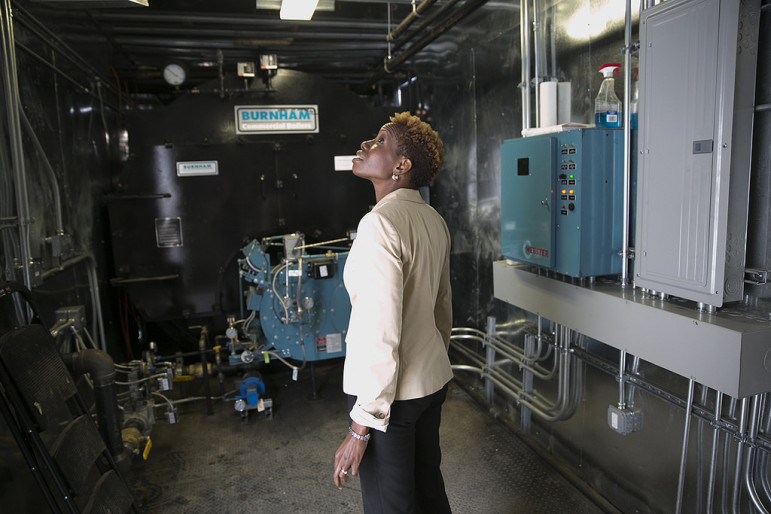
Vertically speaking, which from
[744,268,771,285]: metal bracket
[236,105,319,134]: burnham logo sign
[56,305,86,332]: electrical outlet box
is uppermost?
[236,105,319,134]: burnham logo sign

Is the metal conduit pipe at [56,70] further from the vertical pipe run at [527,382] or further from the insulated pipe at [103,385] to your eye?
the vertical pipe run at [527,382]

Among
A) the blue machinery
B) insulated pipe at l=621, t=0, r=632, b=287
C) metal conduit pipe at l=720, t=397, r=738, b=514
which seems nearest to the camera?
metal conduit pipe at l=720, t=397, r=738, b=514

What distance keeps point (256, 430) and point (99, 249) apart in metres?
1.92

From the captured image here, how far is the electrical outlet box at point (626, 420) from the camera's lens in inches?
88.7

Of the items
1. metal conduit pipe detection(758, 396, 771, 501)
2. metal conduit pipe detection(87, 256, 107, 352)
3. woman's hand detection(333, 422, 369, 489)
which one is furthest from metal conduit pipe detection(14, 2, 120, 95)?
metal conduit pipe detection(758, 396, 771, 501)

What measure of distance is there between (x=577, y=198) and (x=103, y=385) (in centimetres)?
246

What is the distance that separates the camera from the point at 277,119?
4.12 meters

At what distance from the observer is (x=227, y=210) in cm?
412

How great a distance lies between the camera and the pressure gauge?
419 centimetres

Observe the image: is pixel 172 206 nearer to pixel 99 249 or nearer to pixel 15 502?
pixel 99 249

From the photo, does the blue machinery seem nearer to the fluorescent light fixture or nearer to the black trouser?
the fluorescent light fixture

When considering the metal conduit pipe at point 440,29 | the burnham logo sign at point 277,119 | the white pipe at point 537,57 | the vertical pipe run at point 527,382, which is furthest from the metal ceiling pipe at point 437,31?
the vertical pipe run at point 527,382

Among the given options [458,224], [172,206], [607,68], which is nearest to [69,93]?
[172,206]

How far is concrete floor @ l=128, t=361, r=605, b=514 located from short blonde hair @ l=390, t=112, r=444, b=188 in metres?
1.75
